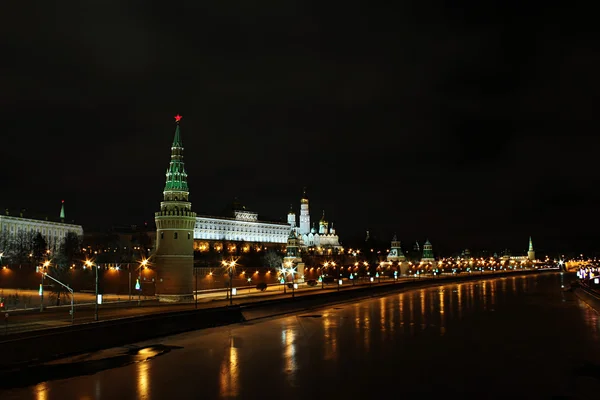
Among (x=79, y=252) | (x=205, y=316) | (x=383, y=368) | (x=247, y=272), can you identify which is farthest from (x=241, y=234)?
(x=383, y=368)

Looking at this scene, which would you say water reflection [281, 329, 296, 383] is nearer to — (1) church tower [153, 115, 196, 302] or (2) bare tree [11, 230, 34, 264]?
(1) church tower [153, 115, 196, 302]

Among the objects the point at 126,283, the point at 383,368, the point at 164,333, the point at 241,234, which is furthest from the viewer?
the point at 241,234

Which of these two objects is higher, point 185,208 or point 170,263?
point 185,208

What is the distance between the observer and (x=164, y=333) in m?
28.7

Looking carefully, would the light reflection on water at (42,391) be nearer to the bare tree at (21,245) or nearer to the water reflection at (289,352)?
the water reflection at (289,352)

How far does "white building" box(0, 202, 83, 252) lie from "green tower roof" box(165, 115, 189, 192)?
2517 inches

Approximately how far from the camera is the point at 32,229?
474 ft

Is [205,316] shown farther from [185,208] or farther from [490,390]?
[185,208]

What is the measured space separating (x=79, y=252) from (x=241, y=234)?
66.3 m

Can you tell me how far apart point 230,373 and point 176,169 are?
4708cm

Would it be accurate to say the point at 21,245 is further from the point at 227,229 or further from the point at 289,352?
the point at 289,352

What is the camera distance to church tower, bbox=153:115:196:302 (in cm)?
6135

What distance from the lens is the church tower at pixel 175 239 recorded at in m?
61.4

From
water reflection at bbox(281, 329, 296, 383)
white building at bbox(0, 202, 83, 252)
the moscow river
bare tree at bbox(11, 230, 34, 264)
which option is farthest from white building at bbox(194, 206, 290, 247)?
the moscow river
